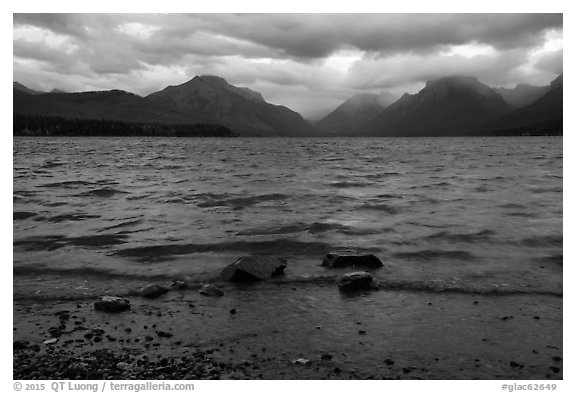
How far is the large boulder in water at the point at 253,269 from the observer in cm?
1597

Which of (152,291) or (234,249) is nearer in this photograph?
(152,291)

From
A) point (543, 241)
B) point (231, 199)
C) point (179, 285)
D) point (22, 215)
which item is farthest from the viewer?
point (231, 199)

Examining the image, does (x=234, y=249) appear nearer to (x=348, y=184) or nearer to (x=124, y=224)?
(x=124, y=224)

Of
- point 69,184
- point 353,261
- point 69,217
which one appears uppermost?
point 69,184

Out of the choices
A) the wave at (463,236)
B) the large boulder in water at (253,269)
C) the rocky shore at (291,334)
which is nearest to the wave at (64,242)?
the rocky shore at (291,334)

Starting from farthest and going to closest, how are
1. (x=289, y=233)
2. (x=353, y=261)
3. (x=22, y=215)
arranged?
(x=22, y=215) < (x=289, y=233) < (x=353, y=261)

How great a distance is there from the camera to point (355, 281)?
49.0 ft

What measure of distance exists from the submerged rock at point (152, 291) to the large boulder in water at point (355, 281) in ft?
18.0

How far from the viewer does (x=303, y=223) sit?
26.2 m

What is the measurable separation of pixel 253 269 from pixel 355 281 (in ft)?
11.5

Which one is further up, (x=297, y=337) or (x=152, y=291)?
(x=152, y=291)

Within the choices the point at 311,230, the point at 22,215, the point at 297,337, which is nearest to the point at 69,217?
the point at 22,215

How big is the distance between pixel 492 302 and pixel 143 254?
1328 cm
